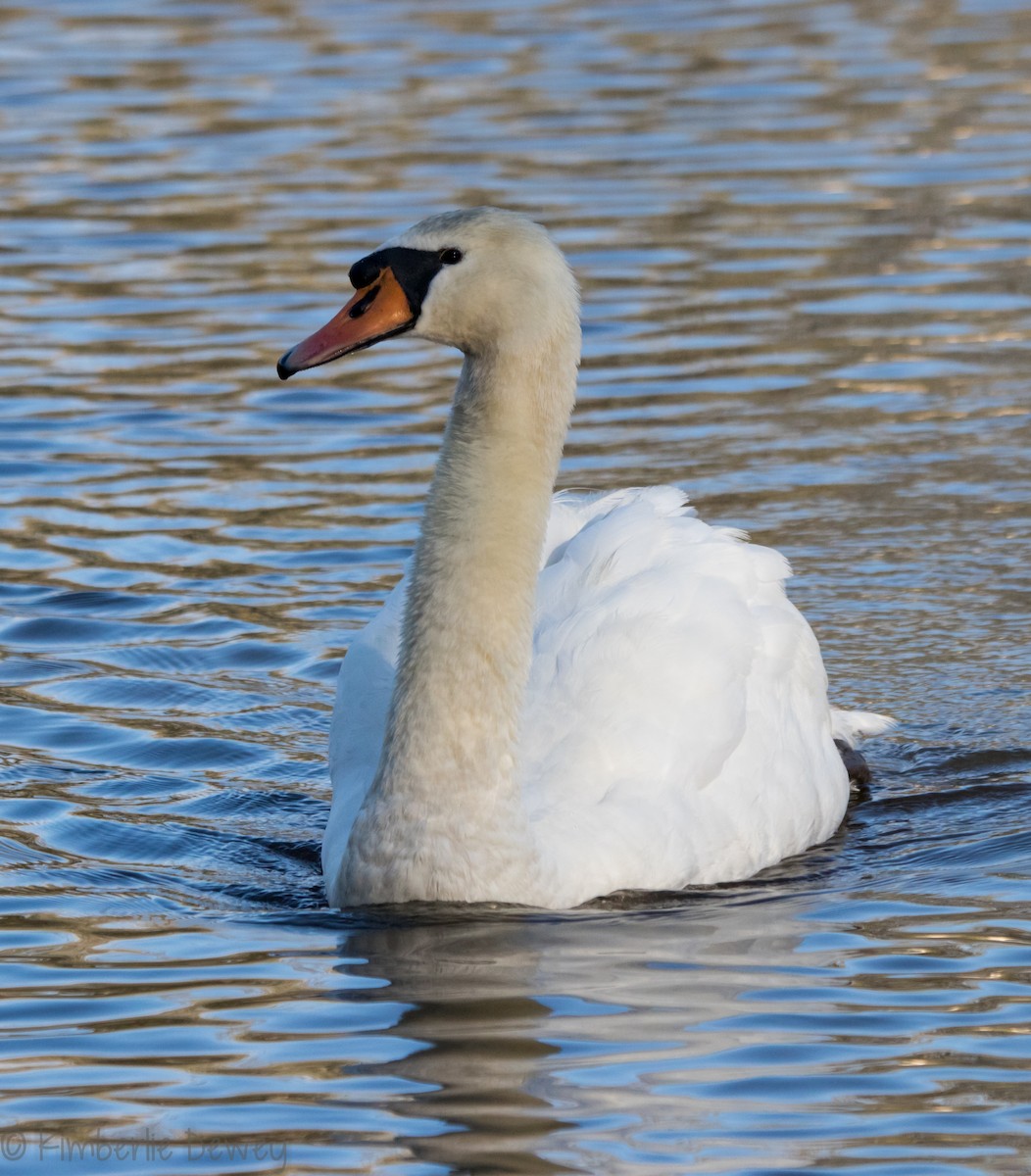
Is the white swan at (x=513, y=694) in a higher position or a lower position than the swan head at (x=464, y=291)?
lower

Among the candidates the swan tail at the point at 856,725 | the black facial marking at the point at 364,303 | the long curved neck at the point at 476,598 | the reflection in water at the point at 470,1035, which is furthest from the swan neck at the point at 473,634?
the swan tail at the point at 856,725

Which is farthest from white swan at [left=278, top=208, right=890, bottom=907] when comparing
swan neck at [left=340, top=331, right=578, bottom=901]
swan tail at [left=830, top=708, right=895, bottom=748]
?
swan tail at [left=830, top=708, right=895, bottom=748]

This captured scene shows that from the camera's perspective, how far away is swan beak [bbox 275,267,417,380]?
6.32 metres

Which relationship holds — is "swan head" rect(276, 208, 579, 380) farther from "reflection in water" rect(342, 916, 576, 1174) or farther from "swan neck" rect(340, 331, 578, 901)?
"reflection in water" rect(342, 916, 576, 1174)

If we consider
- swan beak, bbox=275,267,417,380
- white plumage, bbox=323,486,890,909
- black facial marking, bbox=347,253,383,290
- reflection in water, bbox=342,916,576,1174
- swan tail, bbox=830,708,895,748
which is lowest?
reflection in water, bbox=342,916,576,1174

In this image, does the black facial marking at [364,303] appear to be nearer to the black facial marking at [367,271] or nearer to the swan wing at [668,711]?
the black facial marking at [367,271]

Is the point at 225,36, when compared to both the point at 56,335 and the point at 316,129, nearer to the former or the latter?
the point at 316,129

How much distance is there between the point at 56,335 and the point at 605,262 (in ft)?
10.3

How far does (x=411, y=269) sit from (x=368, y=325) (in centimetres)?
18

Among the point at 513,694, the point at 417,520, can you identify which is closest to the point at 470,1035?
the point at 513,694

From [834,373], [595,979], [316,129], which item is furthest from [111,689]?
[316,129]

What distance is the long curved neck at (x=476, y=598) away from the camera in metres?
6.38

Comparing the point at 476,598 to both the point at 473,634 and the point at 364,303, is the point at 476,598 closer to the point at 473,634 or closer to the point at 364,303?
the point at 473,634

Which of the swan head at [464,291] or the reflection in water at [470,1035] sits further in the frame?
the swan head at [464,291]
